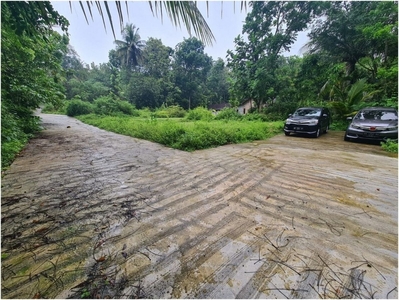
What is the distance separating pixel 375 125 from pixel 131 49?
33.3 m

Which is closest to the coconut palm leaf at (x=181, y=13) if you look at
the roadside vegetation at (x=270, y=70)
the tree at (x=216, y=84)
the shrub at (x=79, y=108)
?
the roadside vegetation at (x=270, y=70)

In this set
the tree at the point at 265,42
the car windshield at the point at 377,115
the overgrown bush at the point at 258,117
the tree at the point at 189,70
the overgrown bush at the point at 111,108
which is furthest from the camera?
the tree at the point at 189,70

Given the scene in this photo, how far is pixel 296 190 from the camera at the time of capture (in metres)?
2.58

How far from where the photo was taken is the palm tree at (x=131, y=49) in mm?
29312

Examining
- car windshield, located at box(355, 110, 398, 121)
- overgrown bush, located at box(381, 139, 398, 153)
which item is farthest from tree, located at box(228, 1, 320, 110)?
overgrown bush, located at box(381, 139, 398, 153)

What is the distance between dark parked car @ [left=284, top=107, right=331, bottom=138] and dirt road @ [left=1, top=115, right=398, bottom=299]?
4816 millimetres

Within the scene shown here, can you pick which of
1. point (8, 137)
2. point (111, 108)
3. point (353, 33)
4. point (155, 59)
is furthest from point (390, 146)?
point (155, 59)

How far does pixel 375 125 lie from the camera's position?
6.12 metres

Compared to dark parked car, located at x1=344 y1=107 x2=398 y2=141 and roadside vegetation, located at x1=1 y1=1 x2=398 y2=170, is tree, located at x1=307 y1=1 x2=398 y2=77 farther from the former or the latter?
dark parked car, located at x1=344 y1=107 x2=398 y2=141

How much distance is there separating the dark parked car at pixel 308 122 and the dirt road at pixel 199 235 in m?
4.82

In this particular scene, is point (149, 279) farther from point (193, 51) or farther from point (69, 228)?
point (193, 51)

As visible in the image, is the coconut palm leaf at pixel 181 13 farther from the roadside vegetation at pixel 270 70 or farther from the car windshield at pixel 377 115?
the car windshield at pixel 377 115

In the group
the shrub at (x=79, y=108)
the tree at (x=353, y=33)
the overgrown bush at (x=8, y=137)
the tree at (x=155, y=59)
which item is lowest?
the overgrown bush at (x=8, y=137)

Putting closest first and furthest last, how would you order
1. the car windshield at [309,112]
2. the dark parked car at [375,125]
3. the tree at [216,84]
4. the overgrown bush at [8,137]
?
1. the overgrown bush at [8,137]
2. the dark parked car at [375,125]
3. the car windshield at [309,112]
4. the tree at [216,84]
